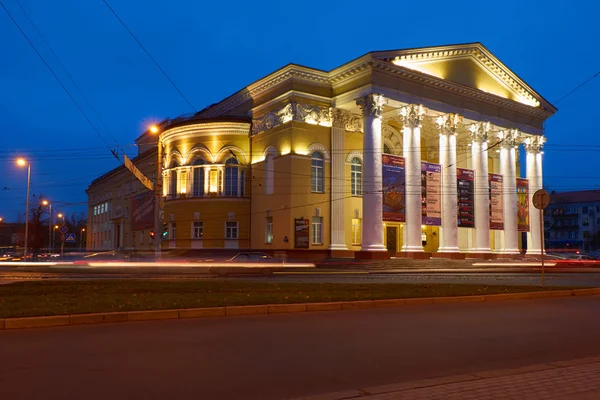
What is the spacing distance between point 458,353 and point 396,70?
3393cm

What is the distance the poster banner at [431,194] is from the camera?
4184 cm

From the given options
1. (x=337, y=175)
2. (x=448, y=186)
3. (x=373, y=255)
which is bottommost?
(x=373, y=255)

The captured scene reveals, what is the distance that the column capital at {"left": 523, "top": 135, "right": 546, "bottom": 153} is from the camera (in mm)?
50531

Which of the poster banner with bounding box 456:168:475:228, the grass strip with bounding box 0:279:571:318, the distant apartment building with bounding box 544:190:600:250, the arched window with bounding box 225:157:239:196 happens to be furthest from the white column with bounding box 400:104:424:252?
the distant apartment building with bounding box 544:190:600:250

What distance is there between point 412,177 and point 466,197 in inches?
252

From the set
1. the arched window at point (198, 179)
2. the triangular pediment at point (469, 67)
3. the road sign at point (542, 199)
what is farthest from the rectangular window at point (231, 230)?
the road sign at point (542, 199)

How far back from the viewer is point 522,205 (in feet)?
160

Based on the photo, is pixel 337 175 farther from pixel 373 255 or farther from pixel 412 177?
pixel 373 255

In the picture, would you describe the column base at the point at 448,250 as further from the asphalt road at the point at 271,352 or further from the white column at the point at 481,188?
the asphalt road at the point at 271,352

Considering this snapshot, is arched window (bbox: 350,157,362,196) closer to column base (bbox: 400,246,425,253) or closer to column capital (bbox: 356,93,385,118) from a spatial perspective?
column capital (bbox: 356,93,385,118)

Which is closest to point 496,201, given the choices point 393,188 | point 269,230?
point 393,188

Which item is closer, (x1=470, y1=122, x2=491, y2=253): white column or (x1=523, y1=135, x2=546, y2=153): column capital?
(x1=470, y1=122, x2=491, y2=253): white column

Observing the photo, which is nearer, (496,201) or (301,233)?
(301,233)

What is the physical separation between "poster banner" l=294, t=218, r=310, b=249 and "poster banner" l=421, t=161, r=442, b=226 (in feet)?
28.5
